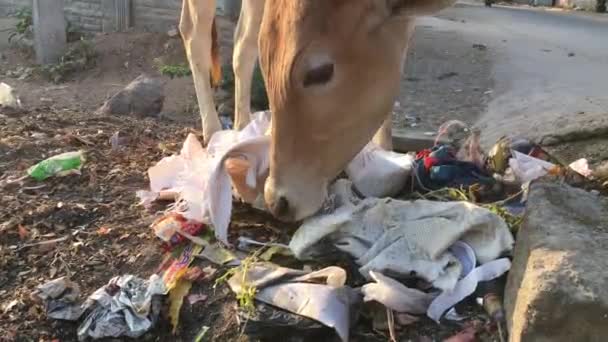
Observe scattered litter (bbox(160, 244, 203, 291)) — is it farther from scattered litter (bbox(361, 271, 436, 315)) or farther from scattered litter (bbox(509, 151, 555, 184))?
scattered litter (bbox(509, 151, 555, 184))

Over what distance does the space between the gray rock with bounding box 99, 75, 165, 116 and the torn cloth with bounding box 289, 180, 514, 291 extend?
314 centimetres

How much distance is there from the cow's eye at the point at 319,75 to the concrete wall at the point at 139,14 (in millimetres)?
6365

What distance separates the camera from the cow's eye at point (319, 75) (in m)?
2.40

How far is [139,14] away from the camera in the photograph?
9188mm

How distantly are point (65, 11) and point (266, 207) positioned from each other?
7653mm

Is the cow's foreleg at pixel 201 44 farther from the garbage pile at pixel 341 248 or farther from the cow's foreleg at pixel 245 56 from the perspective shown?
the garbage pile at pixel 341 248

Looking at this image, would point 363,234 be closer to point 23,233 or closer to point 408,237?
point 408,237

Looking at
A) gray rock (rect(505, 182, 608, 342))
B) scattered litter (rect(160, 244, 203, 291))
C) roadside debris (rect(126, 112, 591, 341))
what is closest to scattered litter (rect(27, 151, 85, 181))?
roadside debris (rect(126, 112, 591, 341))

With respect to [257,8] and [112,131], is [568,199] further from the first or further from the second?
[112,131]

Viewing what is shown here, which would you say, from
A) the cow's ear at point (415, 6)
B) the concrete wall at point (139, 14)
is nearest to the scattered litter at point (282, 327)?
the cow's ear at point (415, 6)

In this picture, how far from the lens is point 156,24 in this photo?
905cm

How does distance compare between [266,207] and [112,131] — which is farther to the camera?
[112,131]

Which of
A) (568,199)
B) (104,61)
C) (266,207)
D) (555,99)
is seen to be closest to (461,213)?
(568,199)

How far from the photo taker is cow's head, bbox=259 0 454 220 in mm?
2398
